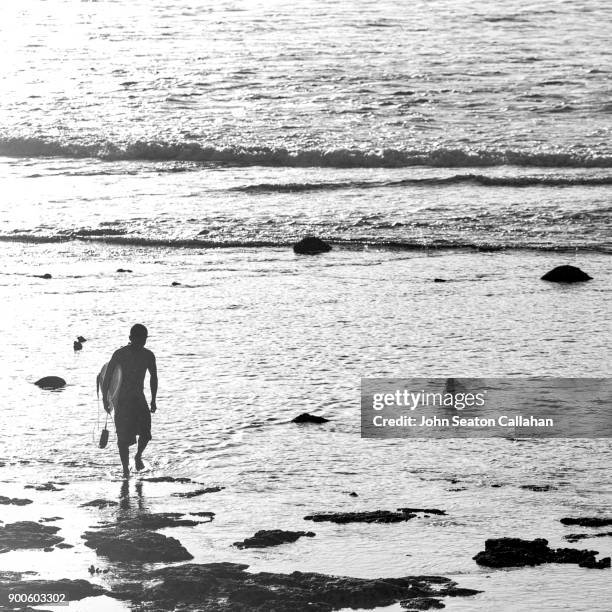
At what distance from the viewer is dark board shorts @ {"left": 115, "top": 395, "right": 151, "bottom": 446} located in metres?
9.27

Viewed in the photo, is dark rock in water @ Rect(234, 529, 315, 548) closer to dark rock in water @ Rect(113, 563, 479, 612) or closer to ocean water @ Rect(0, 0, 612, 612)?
ocean water @ Rect(0, 0, 612, 612)

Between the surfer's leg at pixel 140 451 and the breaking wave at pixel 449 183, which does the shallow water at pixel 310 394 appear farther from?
the breaking wave at pixel 449 183

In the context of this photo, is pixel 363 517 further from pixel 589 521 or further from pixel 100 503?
pixel 100 503

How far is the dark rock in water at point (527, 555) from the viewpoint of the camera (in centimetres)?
737

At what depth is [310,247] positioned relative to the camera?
1852cm

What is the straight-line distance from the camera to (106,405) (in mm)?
9688

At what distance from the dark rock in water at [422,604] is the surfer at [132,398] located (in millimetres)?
2983

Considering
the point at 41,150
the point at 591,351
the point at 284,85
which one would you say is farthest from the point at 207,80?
the point at 591,351

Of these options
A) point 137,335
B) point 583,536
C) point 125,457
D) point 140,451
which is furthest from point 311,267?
point 583,536

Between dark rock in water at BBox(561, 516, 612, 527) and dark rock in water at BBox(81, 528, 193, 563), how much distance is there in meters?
2.44

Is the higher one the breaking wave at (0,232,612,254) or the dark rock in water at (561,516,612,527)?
the breaking wave at (0,232,612,254)

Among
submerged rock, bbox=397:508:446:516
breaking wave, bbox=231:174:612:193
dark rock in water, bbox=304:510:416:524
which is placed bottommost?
dark rock in water, bbox=304:510:416:524

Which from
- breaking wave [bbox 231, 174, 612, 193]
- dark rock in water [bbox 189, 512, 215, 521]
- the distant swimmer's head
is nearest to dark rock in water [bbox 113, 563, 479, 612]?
dark rock in water [bbox 189, 512, 215, 521]

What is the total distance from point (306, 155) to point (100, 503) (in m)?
21.1
